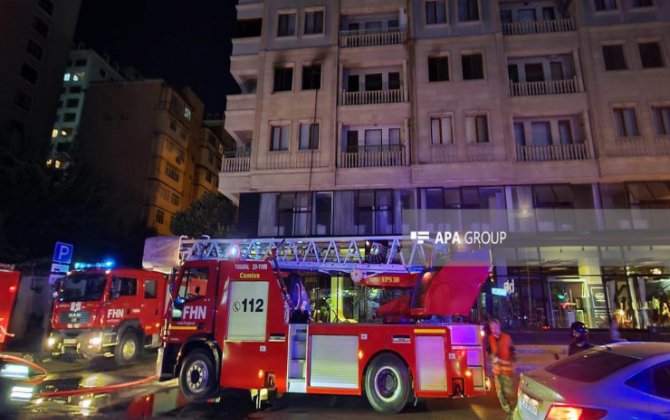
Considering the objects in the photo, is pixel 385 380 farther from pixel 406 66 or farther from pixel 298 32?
pixel 298 32

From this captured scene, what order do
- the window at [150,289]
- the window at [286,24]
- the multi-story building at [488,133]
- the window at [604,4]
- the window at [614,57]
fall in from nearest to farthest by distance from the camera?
the window at [150,289], the multi-story building at [488,133], the window at [614,57], the window at [604,4], the window at [286,24]

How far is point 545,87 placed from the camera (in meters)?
20.3

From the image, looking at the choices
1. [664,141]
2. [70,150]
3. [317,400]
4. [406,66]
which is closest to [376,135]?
[406,66]

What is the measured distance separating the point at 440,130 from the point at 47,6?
48139 mm

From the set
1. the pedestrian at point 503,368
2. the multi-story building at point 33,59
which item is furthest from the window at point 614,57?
the multi-story building at point 33,59

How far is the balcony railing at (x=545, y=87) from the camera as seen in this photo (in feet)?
66.1

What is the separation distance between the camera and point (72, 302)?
14000 mm

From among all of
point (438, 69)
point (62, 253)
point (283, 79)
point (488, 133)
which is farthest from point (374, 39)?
point (62, 253)

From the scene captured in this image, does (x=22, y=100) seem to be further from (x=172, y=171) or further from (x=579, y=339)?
(x=579, y=339)

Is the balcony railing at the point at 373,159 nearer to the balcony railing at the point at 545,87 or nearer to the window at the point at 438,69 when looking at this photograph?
the window at the point at 438,69

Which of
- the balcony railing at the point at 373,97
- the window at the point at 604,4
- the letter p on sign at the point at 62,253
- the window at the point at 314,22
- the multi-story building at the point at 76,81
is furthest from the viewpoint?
the multi-story building at the point at 76,81

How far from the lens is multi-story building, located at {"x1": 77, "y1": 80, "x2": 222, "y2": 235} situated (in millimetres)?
42625

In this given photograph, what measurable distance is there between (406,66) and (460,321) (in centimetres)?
1573

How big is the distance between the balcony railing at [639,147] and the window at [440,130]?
7.17 meters
